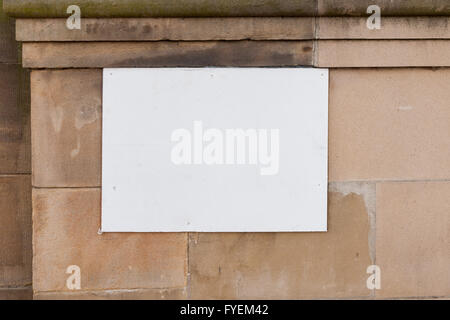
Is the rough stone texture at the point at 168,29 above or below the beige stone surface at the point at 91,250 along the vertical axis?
above

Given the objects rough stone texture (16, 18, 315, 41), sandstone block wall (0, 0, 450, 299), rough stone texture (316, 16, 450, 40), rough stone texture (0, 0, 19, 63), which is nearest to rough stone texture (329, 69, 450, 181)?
sandstone block wall (0, 0, 450, 299)

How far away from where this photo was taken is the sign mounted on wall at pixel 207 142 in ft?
9.75

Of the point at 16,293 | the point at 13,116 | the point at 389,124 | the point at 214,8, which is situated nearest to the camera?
the point at 214,8

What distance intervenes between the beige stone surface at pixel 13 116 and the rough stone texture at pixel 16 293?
3.05ft

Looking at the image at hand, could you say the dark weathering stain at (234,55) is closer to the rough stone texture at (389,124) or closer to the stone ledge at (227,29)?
the stone ledge at (227,29)

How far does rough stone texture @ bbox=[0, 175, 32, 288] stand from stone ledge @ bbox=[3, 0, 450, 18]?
1269mm

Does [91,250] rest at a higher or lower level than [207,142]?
lower

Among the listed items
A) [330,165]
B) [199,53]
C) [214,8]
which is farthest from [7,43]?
[330,165]

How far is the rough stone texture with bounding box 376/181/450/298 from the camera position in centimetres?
307

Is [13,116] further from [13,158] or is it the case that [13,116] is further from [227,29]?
[227,29]

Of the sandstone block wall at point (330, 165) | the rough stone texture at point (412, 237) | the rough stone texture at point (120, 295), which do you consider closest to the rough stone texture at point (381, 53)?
the sandstone block wall at point (330, 165)

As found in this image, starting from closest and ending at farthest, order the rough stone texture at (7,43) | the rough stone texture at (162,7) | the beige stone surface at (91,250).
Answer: the rough stone texture at (162,7), the beige stone surface at (91,250), the rough stone texture at (7,43)

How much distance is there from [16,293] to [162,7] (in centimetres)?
246

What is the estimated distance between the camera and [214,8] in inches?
114
